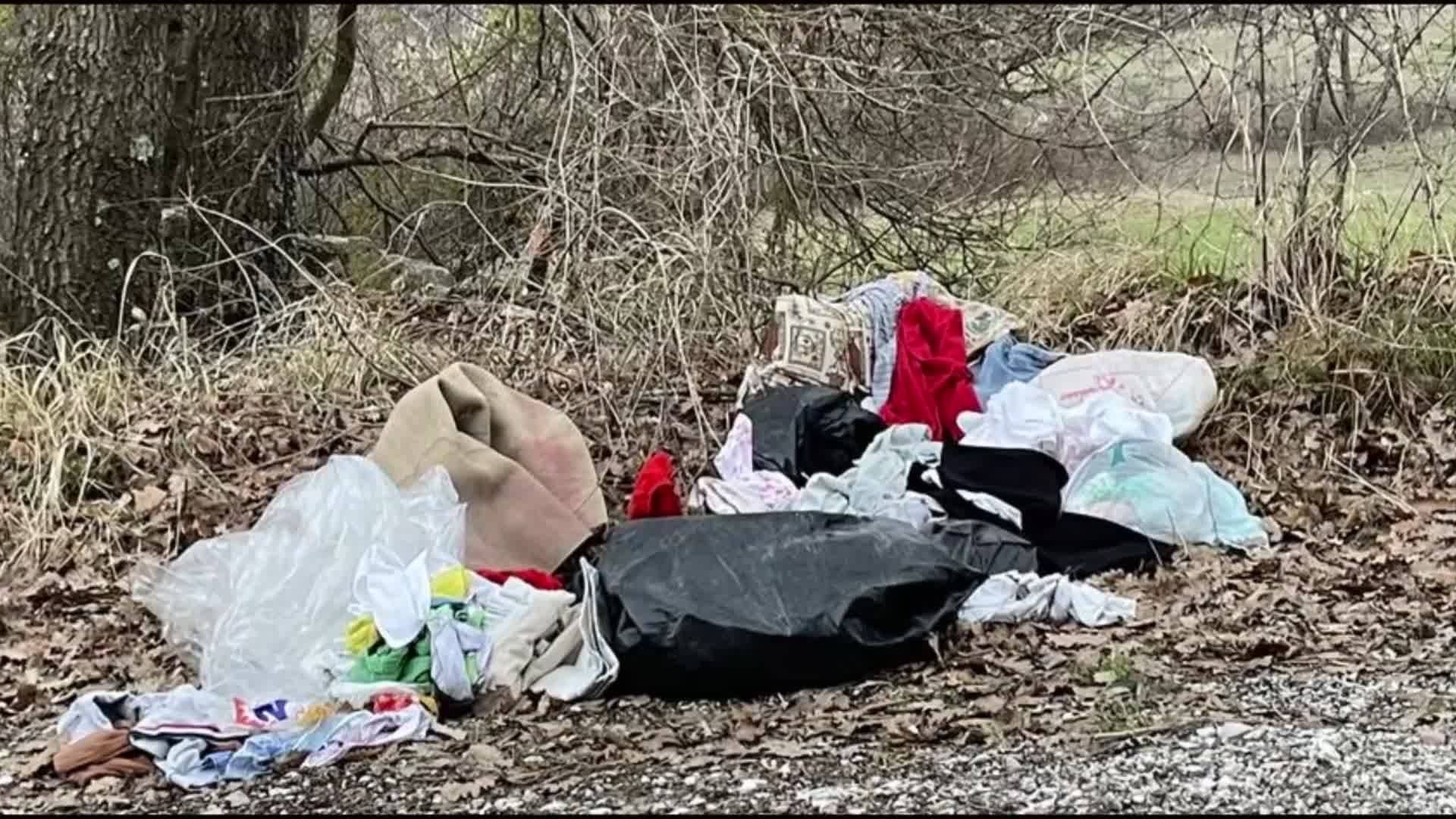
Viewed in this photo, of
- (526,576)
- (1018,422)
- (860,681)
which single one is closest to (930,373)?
(1018,422)

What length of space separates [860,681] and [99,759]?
1.76 metres

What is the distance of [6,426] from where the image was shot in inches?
208

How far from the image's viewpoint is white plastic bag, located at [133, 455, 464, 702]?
149 inches

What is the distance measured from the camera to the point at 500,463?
4535 mm

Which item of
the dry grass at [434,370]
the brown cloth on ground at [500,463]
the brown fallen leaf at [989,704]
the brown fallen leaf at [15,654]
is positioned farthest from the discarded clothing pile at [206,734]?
the dry grass at [434,370]

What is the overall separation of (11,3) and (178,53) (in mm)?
832

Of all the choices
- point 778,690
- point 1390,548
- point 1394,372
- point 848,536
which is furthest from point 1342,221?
point 778,690

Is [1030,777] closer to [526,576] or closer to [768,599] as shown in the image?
[768,599]

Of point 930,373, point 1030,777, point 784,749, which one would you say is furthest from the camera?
point 930,373

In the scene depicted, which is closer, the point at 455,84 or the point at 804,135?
the point at 804,135

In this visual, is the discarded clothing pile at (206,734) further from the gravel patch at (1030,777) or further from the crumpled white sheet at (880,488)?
the crumpled white sheet at (880,488)

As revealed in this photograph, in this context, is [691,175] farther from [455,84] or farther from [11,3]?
[11,3]

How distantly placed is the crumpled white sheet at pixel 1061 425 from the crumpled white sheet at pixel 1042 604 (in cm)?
99

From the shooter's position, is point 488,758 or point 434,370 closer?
point 488,758
